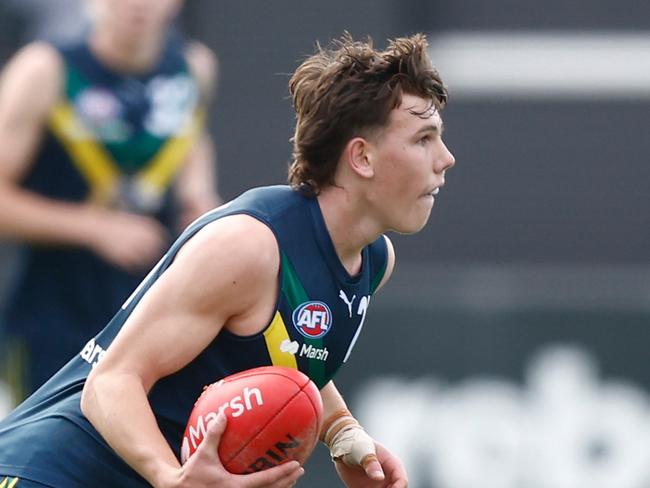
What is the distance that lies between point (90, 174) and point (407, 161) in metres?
3.06

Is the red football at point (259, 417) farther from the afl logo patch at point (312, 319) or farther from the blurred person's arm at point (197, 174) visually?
the blurred person's arm at point (197, 174)

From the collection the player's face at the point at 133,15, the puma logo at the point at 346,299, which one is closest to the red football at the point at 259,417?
the puma logo at the point at 346,299

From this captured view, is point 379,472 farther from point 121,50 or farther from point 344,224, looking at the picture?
point 121,50

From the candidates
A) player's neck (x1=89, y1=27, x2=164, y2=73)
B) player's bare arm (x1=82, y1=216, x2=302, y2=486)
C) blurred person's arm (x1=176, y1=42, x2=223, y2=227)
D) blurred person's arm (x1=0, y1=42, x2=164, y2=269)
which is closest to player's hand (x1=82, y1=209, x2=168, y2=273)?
blurred person's arm (x1=0, y1=42, x2=164, y2=269)

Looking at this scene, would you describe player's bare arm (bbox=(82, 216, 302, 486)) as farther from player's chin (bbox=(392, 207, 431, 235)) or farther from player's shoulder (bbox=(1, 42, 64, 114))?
player's shoulder (bbox=(1, 42, 64, 114))

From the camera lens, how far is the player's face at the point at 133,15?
723 cm

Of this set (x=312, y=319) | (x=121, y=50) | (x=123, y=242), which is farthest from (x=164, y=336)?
(x=121, y=50)

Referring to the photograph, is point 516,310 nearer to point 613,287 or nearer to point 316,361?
point 613,287

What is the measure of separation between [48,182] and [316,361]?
3070mm

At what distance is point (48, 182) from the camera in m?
7.34

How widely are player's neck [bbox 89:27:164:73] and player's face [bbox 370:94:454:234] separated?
302 cm

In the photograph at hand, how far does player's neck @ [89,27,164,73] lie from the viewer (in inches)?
290

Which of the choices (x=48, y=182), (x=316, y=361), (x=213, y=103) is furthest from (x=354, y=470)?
(x=213, y=103)

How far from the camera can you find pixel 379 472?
15.3ft
